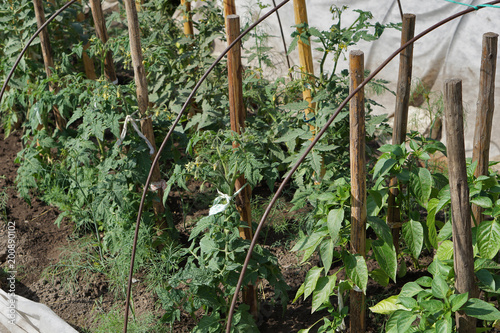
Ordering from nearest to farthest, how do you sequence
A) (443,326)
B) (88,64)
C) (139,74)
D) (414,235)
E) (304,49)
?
1. (443,326)
2. (414,235)
3. (139,74)
4. (304,49)
5. (88,64)

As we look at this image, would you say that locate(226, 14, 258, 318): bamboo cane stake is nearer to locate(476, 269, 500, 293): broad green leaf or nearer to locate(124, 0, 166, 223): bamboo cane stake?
locate(124, 0, 166, 223): bamboo cane stake

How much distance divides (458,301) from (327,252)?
0.52 m

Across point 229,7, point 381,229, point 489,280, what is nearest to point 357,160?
point 381,229

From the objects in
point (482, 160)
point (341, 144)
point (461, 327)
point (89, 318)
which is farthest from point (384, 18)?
point (89, 318)

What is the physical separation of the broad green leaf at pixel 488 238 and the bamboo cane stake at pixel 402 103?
0.41m

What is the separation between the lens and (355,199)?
6.88ft

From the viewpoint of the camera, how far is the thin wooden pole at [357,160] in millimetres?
1957

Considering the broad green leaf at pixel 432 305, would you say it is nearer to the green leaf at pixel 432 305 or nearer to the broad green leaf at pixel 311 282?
the green leaf at pixel 432 305

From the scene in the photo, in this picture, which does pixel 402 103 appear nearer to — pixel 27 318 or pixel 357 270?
pixel 357 270

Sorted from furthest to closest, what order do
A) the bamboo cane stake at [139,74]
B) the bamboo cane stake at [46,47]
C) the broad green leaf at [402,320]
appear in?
the bamboo cane stake at [46,47] < the bamboo cane stake at [139,74] < the broad green leaf at [402,320]

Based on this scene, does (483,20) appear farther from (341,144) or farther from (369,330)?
(369,330)

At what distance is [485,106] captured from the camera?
2.08m

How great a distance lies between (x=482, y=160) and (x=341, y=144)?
0.76 m

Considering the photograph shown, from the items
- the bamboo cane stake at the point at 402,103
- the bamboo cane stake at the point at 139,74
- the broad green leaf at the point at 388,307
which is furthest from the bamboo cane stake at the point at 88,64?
the broad green leaf at the point at 388,307
